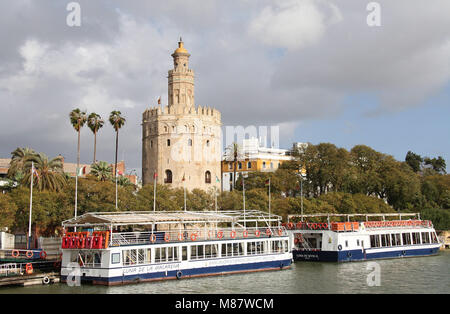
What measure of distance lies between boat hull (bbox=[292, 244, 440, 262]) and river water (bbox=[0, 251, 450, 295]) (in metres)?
3.34

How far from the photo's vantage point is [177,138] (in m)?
82.3

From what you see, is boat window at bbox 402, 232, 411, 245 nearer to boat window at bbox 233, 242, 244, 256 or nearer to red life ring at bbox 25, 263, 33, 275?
boat window at bbox 233, 242, 244, 256

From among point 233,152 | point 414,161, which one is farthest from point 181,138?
point 414,161

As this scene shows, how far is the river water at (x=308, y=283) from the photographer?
1419 inches

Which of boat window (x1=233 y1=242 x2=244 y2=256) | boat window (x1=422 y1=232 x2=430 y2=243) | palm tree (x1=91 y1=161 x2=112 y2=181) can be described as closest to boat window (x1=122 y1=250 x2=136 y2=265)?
boat window (x1=233 y1=242 x2=244 y2=256)

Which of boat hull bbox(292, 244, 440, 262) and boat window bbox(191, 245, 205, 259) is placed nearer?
boat window bbox(191, 245, 205, 259)

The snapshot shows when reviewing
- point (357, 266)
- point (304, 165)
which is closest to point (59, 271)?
point (357, 266)

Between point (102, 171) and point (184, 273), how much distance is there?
104 feet

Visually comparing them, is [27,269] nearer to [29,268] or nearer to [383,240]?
[29,268]

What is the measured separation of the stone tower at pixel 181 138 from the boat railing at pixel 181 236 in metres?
34.0

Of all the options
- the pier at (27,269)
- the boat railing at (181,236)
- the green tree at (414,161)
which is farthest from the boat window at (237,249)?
the green tree at (414,161)

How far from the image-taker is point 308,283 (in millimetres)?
39750

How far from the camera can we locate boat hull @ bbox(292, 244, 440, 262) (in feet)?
174
